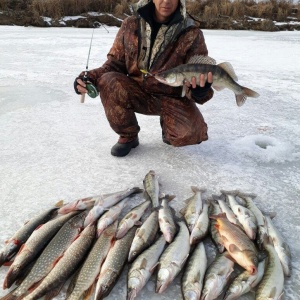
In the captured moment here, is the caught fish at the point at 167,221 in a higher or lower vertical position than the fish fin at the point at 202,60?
lower

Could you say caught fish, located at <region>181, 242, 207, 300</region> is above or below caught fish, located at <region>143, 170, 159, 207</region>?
above

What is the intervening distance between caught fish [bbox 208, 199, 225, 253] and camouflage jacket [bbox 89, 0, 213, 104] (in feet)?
3.54

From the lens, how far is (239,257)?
2.00 meters

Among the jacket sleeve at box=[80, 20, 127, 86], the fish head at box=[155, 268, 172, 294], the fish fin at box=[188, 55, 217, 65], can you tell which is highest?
the fish fin at box=[188, 55, 217, 65]

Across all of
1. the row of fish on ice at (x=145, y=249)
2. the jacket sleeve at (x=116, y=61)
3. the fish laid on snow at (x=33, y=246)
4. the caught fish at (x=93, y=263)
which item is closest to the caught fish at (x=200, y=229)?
the row of fish on ice at (x=145, y=249)

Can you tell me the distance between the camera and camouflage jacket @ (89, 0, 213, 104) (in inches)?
132

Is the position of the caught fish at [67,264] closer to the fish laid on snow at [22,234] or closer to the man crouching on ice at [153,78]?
the fish laid on snow at [22,234]

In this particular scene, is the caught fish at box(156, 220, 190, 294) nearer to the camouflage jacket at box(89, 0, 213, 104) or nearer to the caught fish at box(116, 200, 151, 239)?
the caught fish at box(116, 200, 151, 239)

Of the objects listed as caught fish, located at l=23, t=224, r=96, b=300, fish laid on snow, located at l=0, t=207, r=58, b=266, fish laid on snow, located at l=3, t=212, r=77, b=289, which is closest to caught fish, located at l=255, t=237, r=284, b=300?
caught fish, located at l=23, t=224, r=96, b=300

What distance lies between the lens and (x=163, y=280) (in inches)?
74.2

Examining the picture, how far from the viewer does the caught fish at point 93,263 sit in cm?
184

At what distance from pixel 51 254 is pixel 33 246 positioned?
0.13 meters

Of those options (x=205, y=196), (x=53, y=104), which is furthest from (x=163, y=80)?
(x=53, y=104)

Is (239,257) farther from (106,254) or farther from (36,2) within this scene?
(36,2)
